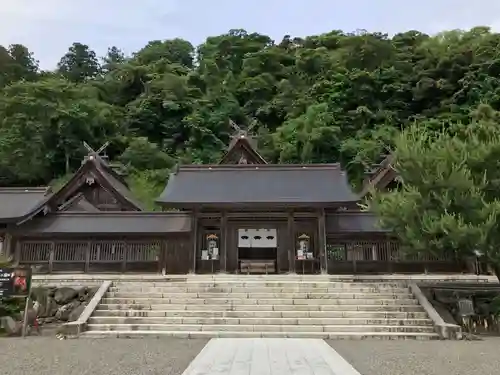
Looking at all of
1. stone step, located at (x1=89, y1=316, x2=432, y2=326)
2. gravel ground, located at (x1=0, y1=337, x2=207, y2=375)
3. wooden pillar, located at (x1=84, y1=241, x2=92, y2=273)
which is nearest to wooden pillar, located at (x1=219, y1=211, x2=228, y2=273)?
wooden pillar, located at (x1=84, y1=241, x2=92, y2=273)

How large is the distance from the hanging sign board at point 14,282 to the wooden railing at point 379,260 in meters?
11.8

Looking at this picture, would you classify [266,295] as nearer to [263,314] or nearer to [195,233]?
[263,314]

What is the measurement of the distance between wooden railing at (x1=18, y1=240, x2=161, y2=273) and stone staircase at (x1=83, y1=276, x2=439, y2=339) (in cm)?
344

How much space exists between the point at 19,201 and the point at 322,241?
14.4 metres

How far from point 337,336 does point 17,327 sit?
30.4ft

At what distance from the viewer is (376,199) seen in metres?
15.7

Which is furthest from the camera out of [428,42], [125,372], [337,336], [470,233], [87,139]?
[428,42]

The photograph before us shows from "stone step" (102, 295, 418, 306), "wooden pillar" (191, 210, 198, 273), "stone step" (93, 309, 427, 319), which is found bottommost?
"stone step" (93, 309, 427, 319)

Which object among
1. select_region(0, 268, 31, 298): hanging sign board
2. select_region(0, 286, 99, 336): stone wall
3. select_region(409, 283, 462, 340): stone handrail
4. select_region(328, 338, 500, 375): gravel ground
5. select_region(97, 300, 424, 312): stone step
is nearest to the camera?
select_region(328, 338, 500, 375): gravel ground

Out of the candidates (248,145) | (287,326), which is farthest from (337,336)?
(248,145)

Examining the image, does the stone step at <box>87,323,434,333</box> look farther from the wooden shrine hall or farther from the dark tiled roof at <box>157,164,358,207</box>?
the dark tiled roof at <box>157,164,358,207</box>

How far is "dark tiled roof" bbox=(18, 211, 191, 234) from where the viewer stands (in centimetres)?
2003

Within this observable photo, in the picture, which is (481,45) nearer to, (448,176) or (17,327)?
(448,176)

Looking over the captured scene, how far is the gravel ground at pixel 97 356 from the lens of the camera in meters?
7.23
